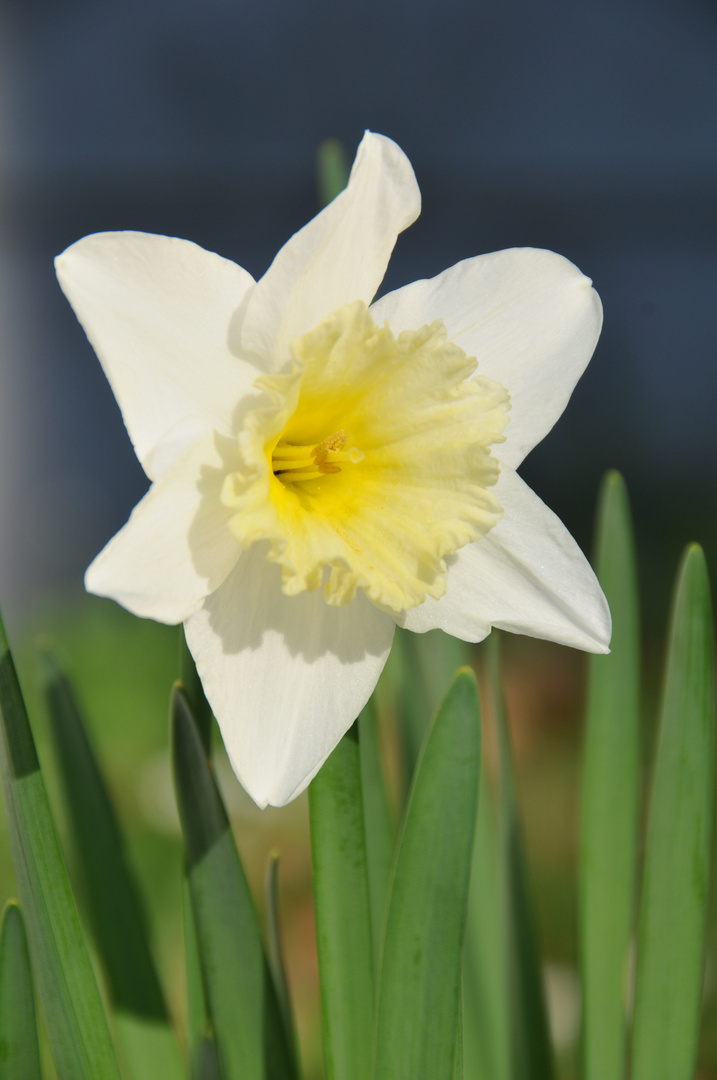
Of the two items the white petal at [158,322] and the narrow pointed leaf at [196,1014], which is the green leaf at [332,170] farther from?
the narrow pointed leaf at [196,1014]

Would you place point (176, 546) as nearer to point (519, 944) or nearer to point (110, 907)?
point (110, 907)

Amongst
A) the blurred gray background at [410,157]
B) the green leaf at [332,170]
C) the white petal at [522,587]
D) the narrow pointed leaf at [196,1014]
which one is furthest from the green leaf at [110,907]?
the blurred gray background at [410,157]

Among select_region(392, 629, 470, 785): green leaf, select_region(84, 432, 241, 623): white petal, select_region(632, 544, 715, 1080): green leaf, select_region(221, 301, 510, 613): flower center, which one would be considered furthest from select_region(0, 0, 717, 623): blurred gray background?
select_region(84, 432, 241, 623): white petal

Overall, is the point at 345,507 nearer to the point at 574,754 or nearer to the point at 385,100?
the point at 574,754

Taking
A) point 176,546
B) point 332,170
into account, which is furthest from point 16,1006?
point 332,170

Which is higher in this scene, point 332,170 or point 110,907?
point 332,170

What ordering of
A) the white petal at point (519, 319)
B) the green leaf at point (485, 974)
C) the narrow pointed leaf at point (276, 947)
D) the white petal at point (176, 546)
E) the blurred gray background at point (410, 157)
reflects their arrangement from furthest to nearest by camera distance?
the blurred gray background at point (410, 157) < the green leaf at point (485, 974) < the narrow pointed leaf at point (276, 947) < the white petal at point (519, 319) < the white petal at point (176, 546)

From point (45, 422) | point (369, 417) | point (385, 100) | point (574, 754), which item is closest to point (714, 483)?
point (574, 754)
